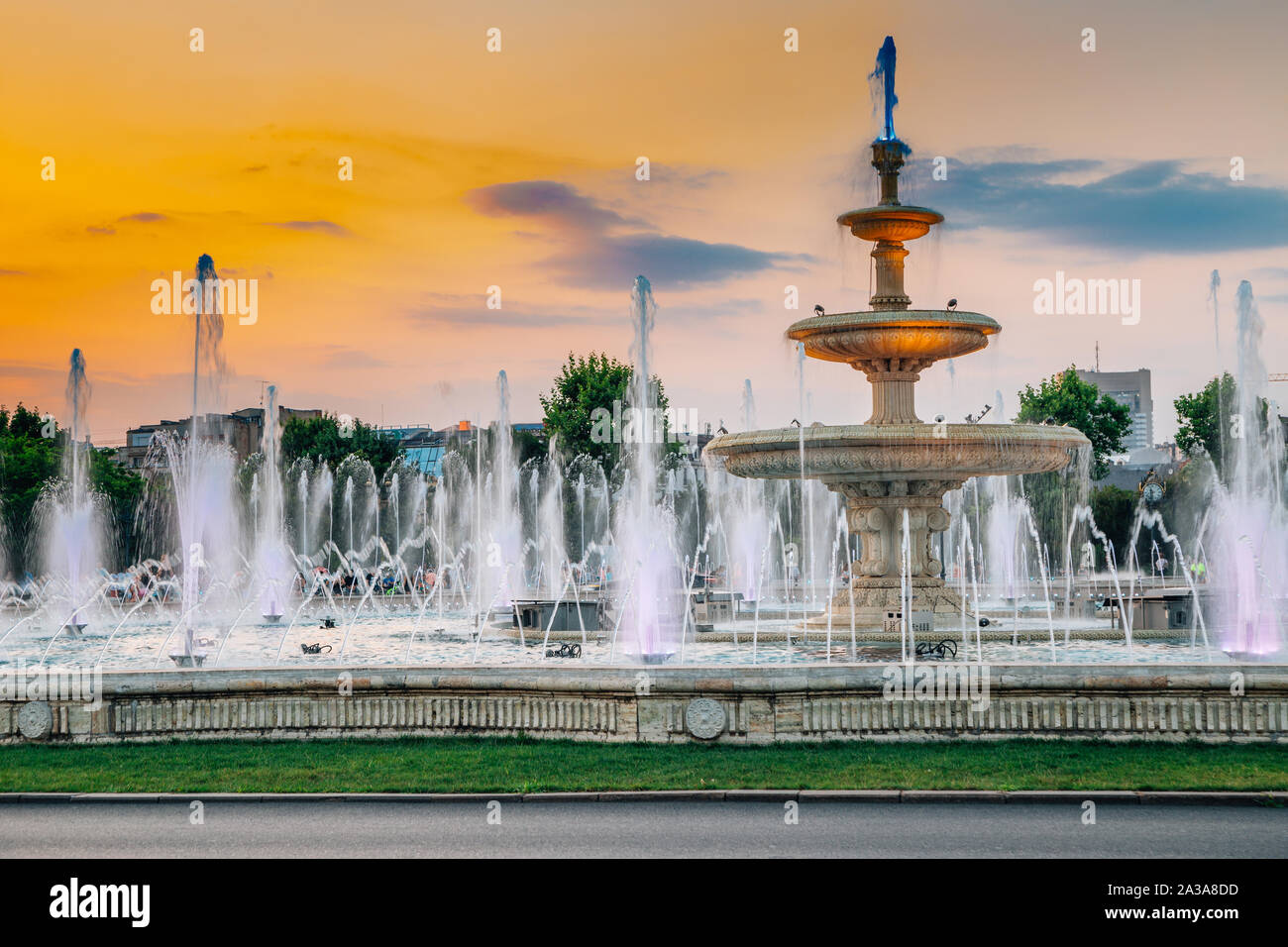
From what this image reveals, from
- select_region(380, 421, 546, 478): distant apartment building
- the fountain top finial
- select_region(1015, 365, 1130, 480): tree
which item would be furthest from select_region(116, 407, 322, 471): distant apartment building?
the fountain top finial

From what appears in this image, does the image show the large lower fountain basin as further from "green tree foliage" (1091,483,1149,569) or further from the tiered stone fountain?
"green tree foliage" (1091,483,1149,569)

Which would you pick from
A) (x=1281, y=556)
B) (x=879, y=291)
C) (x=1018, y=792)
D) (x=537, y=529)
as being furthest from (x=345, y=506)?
(x=1018, y=792)

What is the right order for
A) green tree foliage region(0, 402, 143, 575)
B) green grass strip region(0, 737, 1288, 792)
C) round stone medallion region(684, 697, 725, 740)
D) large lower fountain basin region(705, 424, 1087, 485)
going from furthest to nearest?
green tree foliage region(0, 402, 143, 575)
large lower fountain basin region(705, 424, 1087, 485)
round stone medallion region(684, 697, 725, 740)
green grass strip region(0, 737, 1288, 792)

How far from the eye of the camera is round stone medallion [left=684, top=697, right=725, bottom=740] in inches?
499

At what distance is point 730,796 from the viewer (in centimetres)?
1077

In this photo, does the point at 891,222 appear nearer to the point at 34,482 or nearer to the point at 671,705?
the point at 671,705

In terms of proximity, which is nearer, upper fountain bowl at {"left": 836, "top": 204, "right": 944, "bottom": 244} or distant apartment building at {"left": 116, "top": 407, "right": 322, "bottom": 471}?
upper fountain bowl at {"left": 836, "top": 204, "right": 944, "bottom": 244}

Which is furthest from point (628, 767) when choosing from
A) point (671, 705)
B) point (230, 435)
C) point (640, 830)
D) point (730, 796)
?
point (230, 435)

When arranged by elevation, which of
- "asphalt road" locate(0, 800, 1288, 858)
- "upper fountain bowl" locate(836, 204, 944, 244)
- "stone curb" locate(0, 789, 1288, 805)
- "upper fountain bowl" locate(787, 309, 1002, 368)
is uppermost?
"upper fountain bowl" locate(836, 204, 944, 244)

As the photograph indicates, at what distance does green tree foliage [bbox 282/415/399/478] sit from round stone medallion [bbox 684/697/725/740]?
59588 mm

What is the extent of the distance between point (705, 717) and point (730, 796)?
6.41ft

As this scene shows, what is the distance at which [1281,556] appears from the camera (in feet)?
139

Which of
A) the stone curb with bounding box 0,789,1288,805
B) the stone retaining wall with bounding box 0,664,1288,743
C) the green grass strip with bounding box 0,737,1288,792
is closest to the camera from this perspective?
the stone curb with bounding box 0,789,1288,805
